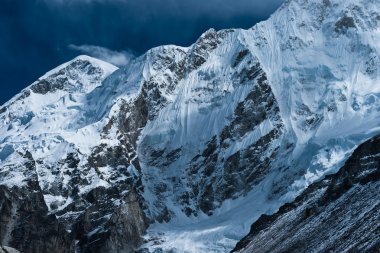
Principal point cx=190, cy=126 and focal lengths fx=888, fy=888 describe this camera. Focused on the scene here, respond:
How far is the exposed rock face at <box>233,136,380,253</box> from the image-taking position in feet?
295

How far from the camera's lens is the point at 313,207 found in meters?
Result: 118

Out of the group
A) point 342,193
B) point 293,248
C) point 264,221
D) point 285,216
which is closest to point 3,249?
point 293,248

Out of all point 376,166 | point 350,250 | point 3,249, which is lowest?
point 350,250

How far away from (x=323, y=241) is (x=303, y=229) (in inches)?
520

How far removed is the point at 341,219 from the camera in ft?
330

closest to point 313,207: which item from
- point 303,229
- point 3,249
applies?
point 303,229

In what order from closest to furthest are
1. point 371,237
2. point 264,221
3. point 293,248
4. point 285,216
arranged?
1. point 371,237
2. point 293,248
3. point 285,216
4. point 264,221

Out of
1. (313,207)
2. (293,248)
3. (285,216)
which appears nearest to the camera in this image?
(293,248)

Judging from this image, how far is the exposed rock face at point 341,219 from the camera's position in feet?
295

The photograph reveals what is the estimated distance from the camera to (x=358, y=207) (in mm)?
98688

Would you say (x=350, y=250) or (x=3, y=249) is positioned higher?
(x=3, y=249)

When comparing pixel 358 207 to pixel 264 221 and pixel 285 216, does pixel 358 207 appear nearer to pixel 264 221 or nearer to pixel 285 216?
pixel 285 216

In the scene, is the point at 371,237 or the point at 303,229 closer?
the point at 371,237

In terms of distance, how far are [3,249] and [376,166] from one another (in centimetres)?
4593
